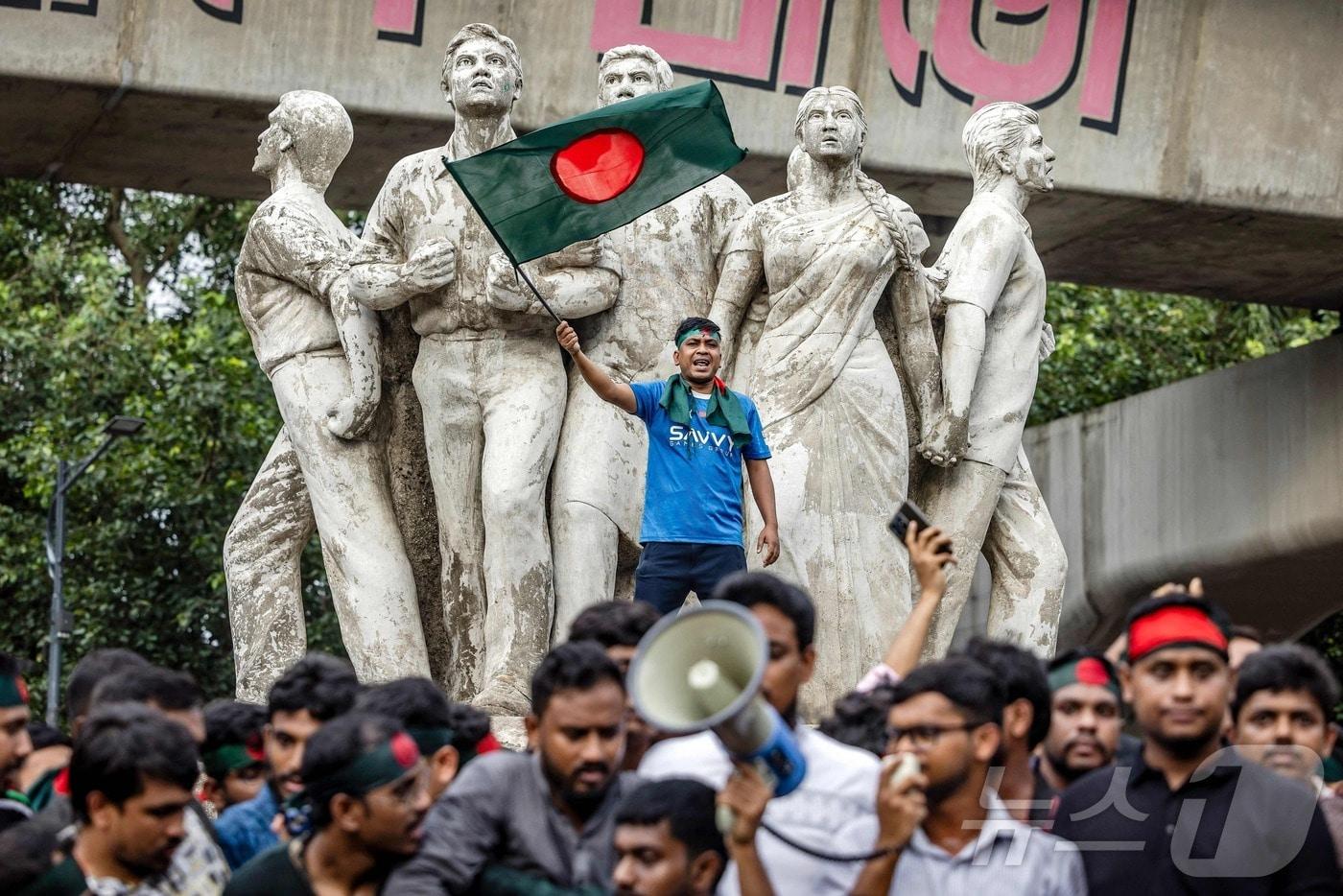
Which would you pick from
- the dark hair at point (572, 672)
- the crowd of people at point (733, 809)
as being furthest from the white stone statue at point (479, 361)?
the dark hair at point (572, 672)

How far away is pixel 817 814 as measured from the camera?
566 centimetres

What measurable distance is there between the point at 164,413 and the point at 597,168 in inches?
476

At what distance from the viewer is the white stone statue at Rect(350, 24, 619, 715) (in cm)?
1034

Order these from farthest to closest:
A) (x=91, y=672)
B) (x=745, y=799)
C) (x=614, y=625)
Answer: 1. (x=91, y=672)
2. (x=614, y=625)
3. (x=745, y=799)

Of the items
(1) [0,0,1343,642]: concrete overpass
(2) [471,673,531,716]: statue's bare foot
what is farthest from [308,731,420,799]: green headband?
(1) [0,0,1343,642]: concrete overpass

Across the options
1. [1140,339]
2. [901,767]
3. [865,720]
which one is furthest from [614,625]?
[1140,339]

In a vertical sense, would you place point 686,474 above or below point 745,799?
above

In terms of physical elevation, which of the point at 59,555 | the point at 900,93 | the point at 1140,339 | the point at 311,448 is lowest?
the point at 59,555

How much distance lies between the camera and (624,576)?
35.1ft

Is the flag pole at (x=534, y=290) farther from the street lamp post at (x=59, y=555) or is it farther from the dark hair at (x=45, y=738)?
the street lamp post at (x=59, y=555)

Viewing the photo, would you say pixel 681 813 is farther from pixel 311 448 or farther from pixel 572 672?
pixel 311 448

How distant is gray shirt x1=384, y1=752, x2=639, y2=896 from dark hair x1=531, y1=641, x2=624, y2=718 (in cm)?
17

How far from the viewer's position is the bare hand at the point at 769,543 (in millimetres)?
9383

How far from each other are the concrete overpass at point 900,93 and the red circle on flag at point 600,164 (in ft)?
9.63
